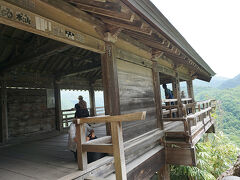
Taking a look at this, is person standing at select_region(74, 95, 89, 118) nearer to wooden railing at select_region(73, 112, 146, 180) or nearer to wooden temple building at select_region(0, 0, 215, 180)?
wooden temple building at select_region(0, 0, 215, 180)

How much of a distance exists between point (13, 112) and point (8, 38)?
313cm

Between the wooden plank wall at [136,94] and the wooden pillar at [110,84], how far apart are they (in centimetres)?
27

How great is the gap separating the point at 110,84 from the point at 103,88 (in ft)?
0.71

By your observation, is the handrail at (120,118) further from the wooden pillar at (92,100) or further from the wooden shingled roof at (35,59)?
the wooden pillar at (92,100)

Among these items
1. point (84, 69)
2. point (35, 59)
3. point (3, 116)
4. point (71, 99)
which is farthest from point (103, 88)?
point (71, 99)

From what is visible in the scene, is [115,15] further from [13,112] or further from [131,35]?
[13,112]

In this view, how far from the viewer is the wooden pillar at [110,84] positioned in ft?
11.3

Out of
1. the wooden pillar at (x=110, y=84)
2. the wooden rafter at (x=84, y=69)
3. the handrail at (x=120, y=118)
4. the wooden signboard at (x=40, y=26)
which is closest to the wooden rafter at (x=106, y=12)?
the wooden signboard at (x=40, y=26)

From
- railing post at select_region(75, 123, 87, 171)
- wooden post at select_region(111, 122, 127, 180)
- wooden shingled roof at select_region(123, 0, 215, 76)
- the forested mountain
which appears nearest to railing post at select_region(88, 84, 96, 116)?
wooden shingled roof at select_region(123, 0, 215, 76)

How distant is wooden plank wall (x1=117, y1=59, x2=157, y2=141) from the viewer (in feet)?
12.6

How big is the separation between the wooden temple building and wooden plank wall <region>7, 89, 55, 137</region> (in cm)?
4

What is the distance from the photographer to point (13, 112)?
6.90 metres

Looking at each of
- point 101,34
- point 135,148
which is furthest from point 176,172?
point 101,34

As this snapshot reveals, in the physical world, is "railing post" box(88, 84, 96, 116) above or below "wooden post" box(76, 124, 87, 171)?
above
